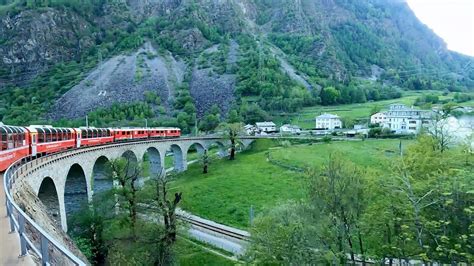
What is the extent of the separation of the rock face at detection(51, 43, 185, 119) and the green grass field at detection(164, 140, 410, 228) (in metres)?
55.3

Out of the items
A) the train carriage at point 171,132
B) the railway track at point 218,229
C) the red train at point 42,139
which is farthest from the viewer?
the train carriage at point 171,132

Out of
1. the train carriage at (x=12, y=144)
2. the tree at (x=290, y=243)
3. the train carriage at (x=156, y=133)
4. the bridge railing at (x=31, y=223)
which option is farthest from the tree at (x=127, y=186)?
the train carriage at (x=156, y=133)

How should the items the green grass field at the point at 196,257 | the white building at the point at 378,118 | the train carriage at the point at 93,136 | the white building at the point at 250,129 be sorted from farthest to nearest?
the white building at the point at 250,129 → the white building at the point at 378,118 → the train carriage at the point at 93,136 → the green grass field at the point at 196,257

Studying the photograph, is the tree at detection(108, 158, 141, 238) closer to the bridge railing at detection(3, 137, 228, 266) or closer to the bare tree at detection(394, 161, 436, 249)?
the bridge railing at detection(3, 137, 228, 266)

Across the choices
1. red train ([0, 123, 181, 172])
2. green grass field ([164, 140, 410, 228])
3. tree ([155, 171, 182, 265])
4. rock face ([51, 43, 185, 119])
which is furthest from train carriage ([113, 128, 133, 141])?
rock face ([51, 43, 185, 119])

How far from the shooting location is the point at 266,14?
632 feet

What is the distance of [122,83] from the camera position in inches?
4564

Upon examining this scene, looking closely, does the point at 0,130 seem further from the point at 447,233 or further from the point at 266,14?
the point at 266,14

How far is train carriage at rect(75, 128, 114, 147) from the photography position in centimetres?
3478

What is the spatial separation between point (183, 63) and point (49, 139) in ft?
378

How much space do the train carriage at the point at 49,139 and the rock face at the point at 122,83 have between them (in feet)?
244

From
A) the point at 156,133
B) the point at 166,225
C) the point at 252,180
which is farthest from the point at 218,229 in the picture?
the point at 156,133

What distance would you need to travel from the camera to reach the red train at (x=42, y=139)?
20181mm

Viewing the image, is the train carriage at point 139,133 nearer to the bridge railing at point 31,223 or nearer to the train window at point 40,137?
the bridge railing at point 31,223
